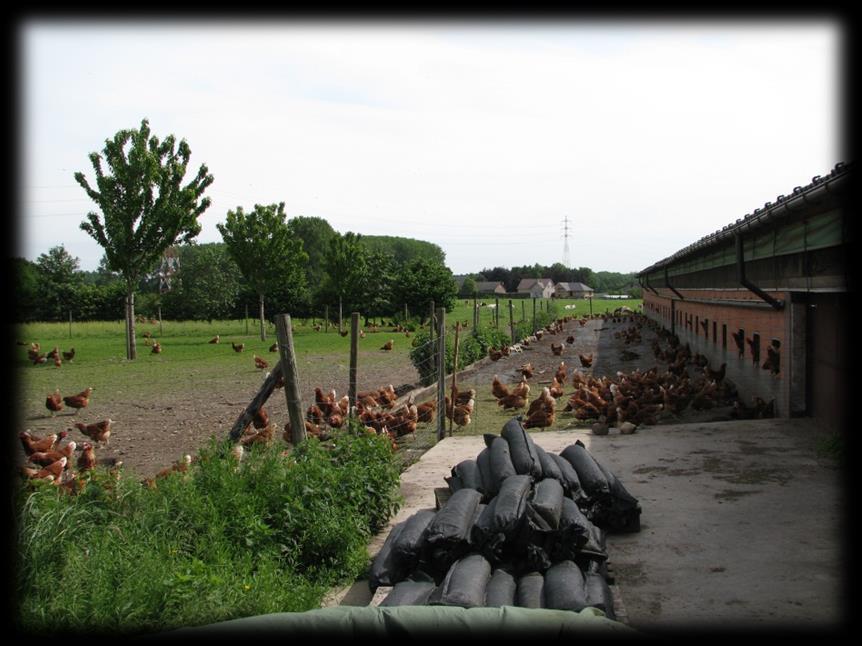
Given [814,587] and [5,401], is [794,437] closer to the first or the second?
[814,587]

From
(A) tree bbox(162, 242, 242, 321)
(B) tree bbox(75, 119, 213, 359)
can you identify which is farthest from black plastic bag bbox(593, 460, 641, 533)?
(A) tree bbox(162, 242, 242, 321)

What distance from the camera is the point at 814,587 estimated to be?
4656 mm

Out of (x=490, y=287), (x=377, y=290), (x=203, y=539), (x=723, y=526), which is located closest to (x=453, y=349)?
(x=723, y=526)

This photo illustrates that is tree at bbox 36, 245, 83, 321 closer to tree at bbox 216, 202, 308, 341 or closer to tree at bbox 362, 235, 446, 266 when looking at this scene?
tree at bbox 216, 202, 308, 341

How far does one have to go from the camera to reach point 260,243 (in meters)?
38.0

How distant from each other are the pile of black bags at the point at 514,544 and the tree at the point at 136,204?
24.2 meters

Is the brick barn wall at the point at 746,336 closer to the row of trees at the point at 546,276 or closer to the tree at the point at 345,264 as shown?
the tree at the point at 345,264

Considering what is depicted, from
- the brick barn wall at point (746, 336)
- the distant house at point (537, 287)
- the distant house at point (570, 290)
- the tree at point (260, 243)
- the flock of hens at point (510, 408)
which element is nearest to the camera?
the flock of hens at point (510, 408)

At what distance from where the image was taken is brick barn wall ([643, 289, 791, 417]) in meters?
10.3

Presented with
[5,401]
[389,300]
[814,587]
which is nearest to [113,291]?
[389,300]

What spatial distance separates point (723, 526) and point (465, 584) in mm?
2653

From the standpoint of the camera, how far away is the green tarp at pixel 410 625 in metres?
2.70

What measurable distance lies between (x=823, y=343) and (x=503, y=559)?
5981mm

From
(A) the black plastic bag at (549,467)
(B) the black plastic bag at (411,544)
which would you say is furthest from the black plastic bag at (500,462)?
(B) the black plastic bag at (411,544)
